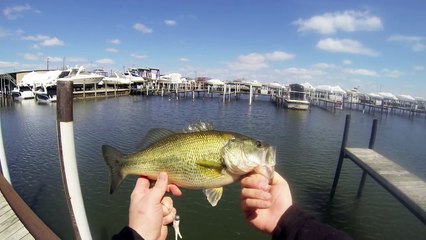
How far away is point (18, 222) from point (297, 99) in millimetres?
58010

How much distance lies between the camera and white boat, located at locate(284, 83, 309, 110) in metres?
56.1

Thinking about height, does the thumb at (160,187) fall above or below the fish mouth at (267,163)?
below

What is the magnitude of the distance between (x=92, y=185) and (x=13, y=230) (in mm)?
8180

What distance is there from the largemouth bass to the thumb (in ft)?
0.36

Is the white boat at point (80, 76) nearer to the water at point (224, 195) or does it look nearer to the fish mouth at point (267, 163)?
the water at point (224, 195)

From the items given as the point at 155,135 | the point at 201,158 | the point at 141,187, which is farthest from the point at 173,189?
the point at 155,135

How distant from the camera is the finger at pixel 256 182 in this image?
8.56 feet

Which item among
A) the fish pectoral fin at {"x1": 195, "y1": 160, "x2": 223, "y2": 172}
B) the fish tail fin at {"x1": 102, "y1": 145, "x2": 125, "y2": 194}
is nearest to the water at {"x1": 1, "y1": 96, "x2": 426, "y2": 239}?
the fish tail fin at {"x1": 102, "y1": 145, "x2": 125, "y2": 194}

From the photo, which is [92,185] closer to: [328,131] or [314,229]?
[314,229]

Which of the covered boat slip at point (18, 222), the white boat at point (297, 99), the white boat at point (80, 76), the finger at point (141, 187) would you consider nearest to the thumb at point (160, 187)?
the finger at point (141, 187)

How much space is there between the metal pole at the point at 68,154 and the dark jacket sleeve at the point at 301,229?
8.98 feet

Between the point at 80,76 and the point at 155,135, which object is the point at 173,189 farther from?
the point at 80,76

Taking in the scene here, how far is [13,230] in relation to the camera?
655 centimetres

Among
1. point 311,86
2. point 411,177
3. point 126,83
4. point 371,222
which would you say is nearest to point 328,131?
point 371,222
